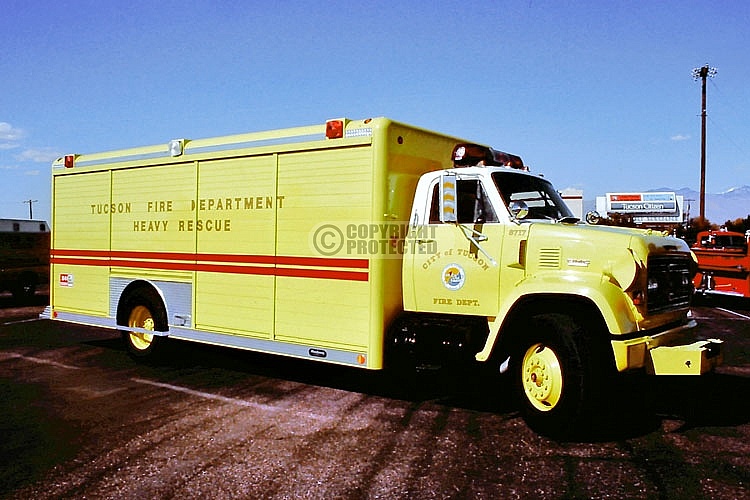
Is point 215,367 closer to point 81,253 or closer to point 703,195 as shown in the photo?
point 81,253

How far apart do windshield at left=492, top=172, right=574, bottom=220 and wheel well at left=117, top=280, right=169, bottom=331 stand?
16.7 ft

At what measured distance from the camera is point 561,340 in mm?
5719

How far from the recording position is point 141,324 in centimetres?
954

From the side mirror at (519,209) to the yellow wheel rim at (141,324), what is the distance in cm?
564

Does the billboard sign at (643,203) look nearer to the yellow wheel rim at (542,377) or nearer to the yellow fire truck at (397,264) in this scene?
the yellow fire truck at (397,264)

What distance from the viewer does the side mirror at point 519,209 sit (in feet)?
20.3

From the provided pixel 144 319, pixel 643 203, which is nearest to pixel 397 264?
pixel 144 319

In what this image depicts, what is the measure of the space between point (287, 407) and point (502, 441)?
2.43 metres

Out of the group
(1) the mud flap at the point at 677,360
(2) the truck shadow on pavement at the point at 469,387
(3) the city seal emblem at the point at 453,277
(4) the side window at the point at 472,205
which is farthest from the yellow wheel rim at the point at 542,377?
(4) the side window at the point at 472,205

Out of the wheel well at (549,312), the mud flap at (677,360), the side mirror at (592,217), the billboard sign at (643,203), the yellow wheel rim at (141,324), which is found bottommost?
the yellow wheel rim at (141,324)

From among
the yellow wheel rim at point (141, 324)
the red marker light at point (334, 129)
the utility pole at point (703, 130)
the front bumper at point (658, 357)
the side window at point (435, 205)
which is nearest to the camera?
the front bumper at point (658, 357)

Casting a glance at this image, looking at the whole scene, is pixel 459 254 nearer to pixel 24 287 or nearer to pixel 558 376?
pixel 558 376

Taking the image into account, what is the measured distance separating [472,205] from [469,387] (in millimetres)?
2503

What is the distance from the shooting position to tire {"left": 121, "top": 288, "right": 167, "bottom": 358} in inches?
355
